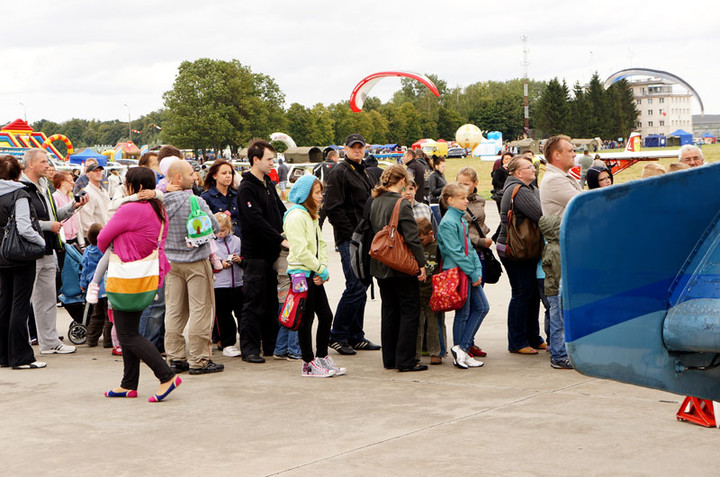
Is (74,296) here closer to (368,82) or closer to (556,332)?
(556,332)

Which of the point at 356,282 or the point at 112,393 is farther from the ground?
the point at 356,282

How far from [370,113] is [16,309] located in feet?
473

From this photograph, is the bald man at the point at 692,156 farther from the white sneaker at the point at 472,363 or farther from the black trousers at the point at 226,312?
the black trousers at the point at 226,312

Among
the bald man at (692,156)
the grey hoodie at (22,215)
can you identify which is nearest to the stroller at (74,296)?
the grey hoodie at (22,215)

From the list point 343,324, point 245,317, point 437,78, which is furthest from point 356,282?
point 437,78

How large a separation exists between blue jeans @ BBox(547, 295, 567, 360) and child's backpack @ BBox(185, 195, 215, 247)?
10.2 feet

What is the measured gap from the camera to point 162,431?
5680 millimetres

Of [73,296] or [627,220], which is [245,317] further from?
[627,220]

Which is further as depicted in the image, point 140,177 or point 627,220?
point 140,177

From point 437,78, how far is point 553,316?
18116 cm

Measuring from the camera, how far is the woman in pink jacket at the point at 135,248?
6539 mm

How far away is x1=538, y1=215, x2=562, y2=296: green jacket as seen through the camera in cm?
741

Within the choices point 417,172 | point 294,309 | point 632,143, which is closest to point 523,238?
point 294,309

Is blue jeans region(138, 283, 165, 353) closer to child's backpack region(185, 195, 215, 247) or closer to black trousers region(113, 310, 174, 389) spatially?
child's backpack region(185, 195, 215, 247)
